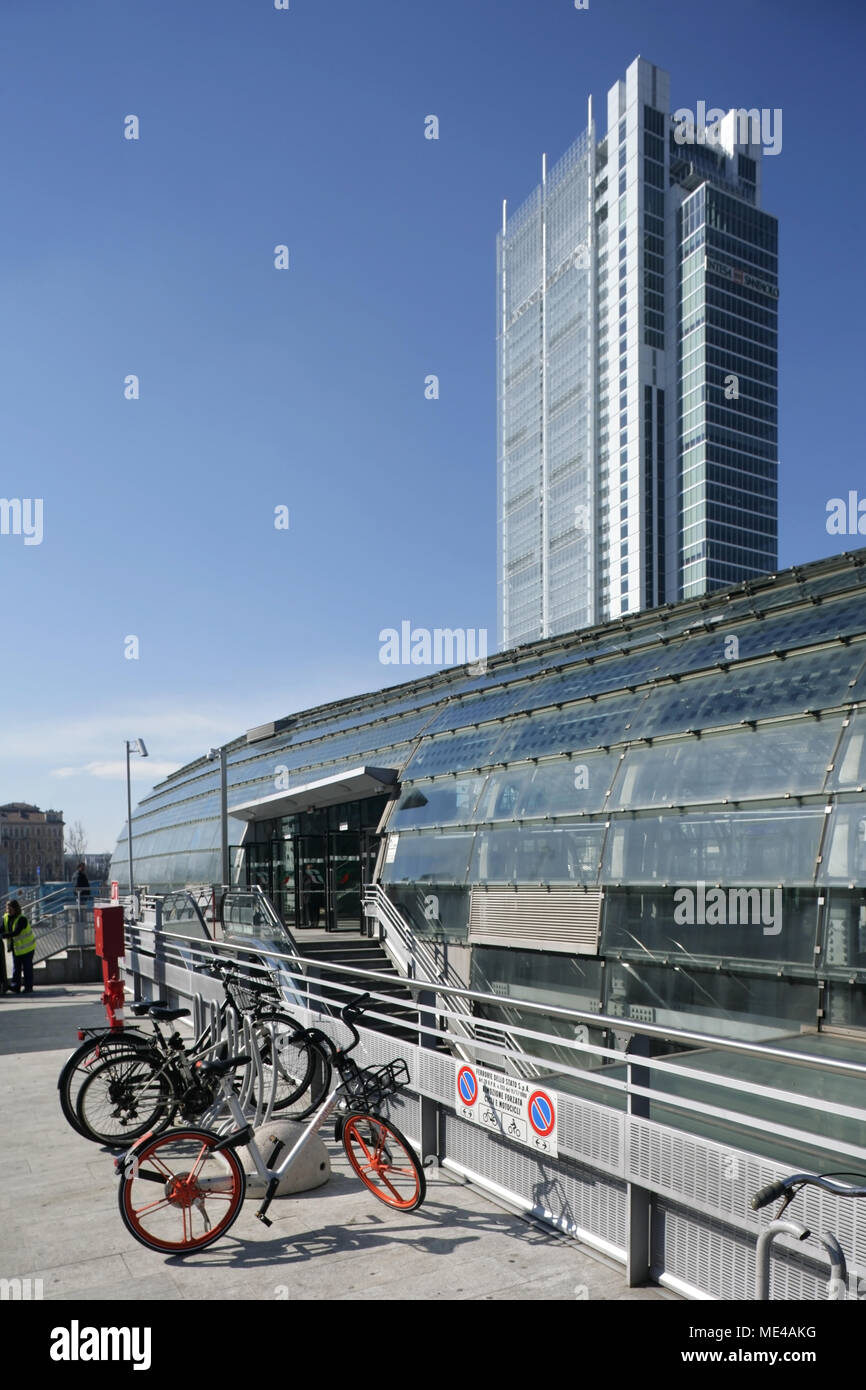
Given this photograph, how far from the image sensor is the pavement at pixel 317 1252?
5.22 meters

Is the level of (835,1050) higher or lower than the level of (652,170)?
lower

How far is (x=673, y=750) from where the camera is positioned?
1445cm

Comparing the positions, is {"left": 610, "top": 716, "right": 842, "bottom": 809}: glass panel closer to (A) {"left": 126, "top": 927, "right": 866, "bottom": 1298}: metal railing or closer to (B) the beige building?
(A) {"left": 126, "top": 927, "right": 866, "bottom": 1298}: metal railing

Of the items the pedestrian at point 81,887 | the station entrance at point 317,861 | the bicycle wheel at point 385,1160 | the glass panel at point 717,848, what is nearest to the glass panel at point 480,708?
the station entrance at point 317,861

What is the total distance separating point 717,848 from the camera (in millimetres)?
12766

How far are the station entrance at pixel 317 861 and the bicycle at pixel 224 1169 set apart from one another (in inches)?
623

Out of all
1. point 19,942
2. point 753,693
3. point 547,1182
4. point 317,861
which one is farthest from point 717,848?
point 317,861

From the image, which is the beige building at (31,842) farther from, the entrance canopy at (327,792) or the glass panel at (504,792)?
the glass panel at (504,792)

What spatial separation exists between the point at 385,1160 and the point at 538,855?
10114 millimetres

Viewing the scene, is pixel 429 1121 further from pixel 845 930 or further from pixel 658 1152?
pixel 845 930

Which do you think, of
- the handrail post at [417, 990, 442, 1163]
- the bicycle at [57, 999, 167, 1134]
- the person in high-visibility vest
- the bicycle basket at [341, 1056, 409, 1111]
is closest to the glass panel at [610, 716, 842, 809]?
the handrail post at [417, 990, 442, 1163]
